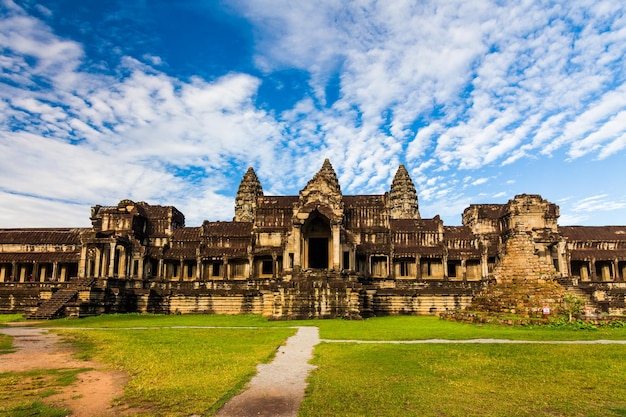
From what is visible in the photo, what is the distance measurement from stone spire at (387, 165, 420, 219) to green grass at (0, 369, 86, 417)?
59718mm

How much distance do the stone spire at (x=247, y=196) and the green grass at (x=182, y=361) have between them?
4675cm

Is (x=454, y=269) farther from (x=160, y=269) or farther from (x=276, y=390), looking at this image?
(x=276, y=390)

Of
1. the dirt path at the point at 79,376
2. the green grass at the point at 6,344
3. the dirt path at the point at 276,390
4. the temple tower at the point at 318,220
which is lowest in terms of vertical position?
the green grass at the point at 6,344

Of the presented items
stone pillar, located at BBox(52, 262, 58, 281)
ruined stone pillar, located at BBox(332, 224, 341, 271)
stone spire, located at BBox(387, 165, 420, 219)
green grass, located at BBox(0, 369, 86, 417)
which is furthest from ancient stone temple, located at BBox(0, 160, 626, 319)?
stone spire, located at BBox(387, 165, 420, 219)

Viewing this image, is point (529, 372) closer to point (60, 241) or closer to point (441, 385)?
point (441, 385)

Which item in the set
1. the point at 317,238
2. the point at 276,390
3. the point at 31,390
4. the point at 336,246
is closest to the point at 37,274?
the point at 317,238

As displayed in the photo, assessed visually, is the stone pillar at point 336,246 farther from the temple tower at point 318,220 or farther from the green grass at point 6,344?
the green grass at point 6,344

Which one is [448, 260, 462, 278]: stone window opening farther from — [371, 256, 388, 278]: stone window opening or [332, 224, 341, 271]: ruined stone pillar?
[332, 224, 341, 271]: ruined stone pillar

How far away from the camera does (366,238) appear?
42.5 metres

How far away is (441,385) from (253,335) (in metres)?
11.6

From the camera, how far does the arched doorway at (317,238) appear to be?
3562cm

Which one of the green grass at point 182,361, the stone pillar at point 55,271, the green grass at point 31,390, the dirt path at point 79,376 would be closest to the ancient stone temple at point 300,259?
the stone pillar at point 55,271

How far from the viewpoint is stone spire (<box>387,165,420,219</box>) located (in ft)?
222

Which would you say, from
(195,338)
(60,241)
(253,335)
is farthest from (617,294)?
(60,241)
